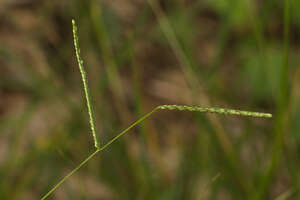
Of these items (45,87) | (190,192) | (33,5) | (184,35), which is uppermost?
(33,5)

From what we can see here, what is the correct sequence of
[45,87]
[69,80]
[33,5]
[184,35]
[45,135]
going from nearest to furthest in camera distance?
[184,35], [45,87], [45,135], [69,80], [33,5]

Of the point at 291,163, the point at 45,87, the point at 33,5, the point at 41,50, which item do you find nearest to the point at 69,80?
the point at 41,50

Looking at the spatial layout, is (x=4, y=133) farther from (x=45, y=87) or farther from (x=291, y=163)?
(x=291, y=163)

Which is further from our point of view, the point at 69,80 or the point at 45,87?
the point at 69,80

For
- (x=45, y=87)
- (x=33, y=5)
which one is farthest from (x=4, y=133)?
(x=33, y=5)

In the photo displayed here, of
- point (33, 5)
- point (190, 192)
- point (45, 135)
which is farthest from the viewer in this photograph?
point (33, 5)

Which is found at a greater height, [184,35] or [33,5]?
[33,5]

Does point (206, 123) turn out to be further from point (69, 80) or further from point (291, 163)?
point (69, 80)
